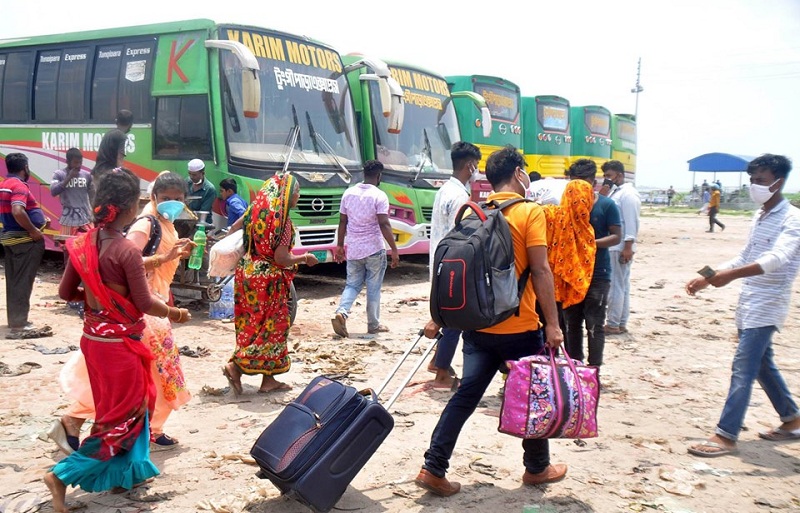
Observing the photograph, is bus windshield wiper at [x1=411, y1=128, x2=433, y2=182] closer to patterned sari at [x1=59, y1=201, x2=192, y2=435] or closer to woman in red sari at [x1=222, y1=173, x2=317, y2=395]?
woman in red sari at [x1=222, y1=173, x2=317, y2=395]

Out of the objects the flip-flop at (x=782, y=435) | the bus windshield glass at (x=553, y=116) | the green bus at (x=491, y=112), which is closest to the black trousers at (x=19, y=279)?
the flip-flop at (x=782, y=435)

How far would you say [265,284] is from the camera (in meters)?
5.39

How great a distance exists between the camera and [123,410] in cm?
351

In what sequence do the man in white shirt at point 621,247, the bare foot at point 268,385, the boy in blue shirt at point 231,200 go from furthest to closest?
the boy in blue shirt at point 231,200 < the man in white shirt at point 621,247 < the bare foot at point 268,385

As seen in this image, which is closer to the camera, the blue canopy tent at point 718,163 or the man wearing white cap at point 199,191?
the man wearing white cap at point 199,191

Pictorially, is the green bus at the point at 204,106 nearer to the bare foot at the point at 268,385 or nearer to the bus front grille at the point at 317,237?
the bus front grille at the point at 317,237

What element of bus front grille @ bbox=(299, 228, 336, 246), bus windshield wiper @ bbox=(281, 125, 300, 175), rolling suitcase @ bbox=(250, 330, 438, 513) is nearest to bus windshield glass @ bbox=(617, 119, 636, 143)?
bus front grille @ bbox=(299, 228, 336, 246)

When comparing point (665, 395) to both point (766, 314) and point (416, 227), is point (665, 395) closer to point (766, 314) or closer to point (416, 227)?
point (766, 314)

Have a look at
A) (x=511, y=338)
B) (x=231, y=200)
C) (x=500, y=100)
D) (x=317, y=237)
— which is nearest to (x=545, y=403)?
(x=511, y=338)

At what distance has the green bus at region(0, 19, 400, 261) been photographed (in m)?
9.38

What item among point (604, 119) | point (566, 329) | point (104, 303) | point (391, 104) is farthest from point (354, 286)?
point (604, 119)

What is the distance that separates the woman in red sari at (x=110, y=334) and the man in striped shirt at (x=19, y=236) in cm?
417

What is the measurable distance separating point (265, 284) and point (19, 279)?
11.3ft

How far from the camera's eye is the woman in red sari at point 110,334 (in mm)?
3393
